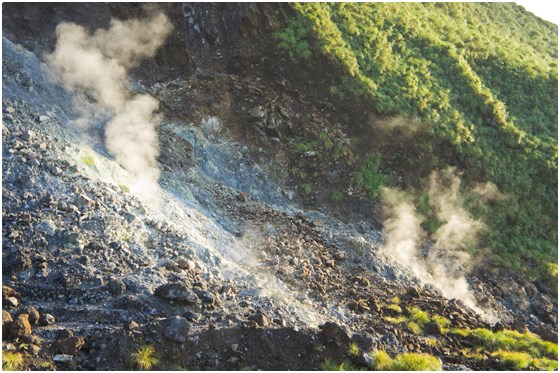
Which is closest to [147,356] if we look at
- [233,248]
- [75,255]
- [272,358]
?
[272,358]

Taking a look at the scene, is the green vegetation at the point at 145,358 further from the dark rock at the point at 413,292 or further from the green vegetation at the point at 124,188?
the dark rock at the point at 413,292

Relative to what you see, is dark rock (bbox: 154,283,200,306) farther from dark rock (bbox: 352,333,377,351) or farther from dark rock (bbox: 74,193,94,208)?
dark rock (bbox: 352,333,377,351)

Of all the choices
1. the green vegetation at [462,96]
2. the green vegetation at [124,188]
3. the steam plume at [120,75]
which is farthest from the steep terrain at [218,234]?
the green vegetation at [462,96]

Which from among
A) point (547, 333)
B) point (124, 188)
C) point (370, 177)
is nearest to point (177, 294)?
point (124, 188)

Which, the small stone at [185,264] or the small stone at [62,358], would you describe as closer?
the small stone at [62,358]

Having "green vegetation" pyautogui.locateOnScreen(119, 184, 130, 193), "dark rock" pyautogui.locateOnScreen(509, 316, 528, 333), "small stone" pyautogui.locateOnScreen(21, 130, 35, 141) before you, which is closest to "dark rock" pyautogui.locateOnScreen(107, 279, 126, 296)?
"green vegetation" pyautogui.locateOnScreen(119, 184, 130, 193)

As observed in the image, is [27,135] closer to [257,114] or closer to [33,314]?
[33,314]

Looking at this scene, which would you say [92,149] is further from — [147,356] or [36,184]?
[147,356]
